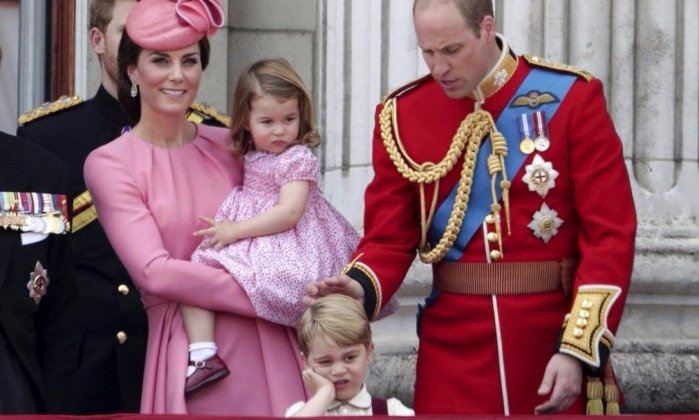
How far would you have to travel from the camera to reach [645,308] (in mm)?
6598

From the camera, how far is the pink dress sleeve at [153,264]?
16.9ft

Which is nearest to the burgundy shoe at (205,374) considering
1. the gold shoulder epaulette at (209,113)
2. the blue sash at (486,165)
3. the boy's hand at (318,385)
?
the boy's hand at (318,385)

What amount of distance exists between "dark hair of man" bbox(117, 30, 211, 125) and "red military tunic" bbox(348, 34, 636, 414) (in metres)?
0.55

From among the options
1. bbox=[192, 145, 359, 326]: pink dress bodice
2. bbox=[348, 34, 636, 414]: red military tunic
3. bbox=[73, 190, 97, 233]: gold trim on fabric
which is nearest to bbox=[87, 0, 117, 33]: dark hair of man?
bbox=[73, 190, 97, 233]: gold trim on fabric

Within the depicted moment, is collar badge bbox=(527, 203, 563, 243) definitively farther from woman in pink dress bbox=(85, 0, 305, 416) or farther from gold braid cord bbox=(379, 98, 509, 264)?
woman in pink dress bbox=(85, 0, 305, 416)

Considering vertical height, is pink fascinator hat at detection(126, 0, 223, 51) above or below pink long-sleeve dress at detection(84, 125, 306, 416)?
above

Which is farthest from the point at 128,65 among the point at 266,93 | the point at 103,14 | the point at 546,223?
the point at 546,223

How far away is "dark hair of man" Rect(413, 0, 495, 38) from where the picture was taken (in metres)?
4.98

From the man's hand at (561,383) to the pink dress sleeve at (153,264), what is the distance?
0.78m

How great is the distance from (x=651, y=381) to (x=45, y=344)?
2.09 metres

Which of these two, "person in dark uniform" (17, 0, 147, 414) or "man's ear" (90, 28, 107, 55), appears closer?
"person in dark uniform" (17, 0, 147, 414)

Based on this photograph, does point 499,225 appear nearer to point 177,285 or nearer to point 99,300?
point 177,285

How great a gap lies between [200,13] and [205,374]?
36.4 inches

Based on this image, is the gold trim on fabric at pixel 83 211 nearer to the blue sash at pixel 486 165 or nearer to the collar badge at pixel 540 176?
the blue sash at pixel 486 165
